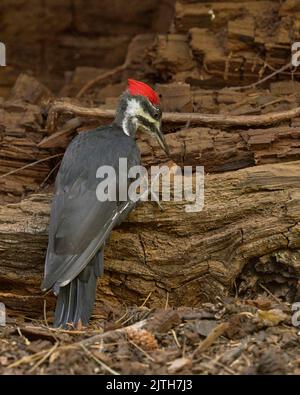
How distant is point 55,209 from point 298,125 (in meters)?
1.93

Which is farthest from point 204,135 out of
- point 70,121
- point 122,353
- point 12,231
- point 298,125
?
point 122,353

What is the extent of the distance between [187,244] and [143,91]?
127 cm

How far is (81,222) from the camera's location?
16.8ft

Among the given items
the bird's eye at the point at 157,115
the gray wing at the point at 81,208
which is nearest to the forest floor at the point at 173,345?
the gray wing at the point at 81,208

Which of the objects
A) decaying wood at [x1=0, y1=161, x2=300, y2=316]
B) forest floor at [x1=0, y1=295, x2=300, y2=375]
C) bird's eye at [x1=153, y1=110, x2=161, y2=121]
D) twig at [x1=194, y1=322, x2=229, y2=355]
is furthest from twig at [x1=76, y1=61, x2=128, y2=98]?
twig at [x1=194, y1=322, x2=229, y2=355]

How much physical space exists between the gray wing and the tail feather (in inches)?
6.0

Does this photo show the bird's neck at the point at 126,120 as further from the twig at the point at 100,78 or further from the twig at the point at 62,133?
the twig at the point at 100,78

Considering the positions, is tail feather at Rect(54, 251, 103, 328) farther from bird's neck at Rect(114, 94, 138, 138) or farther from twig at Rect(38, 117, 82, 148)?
twig at Rect(38, 117, 82, 148)

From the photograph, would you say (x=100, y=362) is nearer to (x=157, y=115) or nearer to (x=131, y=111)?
(x=157, y=115)

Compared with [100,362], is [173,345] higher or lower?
higher

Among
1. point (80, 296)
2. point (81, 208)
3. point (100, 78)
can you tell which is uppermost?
point (100, 78)

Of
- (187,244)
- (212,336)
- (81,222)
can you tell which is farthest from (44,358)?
(187,244)

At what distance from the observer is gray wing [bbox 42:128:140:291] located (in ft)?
16.4

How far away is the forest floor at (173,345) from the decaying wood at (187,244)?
1.90ft
